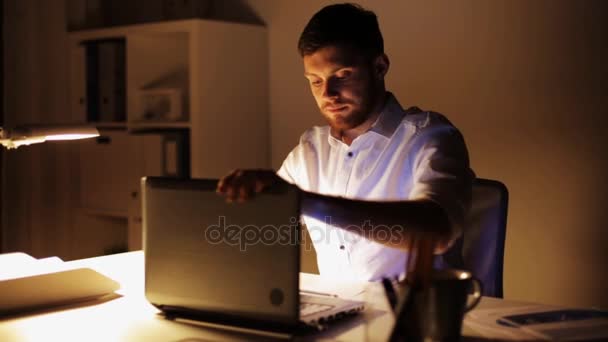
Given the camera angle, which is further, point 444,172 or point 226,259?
point 444,172

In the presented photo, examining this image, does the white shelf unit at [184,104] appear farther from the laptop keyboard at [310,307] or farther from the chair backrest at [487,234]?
the laptop keyboard at [310,307]

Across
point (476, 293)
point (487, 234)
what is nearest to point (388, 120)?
point (487, 234)

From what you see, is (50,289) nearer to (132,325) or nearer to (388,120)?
(132,325)

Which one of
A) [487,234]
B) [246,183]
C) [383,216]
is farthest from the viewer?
[487,234]

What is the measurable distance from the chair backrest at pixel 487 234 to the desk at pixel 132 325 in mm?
281

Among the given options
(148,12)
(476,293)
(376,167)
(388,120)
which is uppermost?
(148,12)

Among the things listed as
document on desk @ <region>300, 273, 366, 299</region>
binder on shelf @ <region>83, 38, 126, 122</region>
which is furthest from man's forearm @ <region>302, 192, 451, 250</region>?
binder on shelf @ <region>83, 38, 126, 122</region>

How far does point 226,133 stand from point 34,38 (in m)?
1.34

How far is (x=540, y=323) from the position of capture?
4.19 feet

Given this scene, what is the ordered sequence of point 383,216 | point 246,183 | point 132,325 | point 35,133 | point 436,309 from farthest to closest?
point 35,133
point 383,216
point 132,325
point 246,183
point 436,309

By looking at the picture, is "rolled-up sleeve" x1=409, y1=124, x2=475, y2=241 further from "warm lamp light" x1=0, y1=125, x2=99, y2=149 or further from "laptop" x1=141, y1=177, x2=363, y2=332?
"warm lamp light" x1=0, y1=125, x2=99, y2=149

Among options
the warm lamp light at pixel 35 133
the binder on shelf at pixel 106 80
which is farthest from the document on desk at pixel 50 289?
the binder on shelf at pixel 106 80

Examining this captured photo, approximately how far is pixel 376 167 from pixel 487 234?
347 mm

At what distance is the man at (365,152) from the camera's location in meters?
1.63
